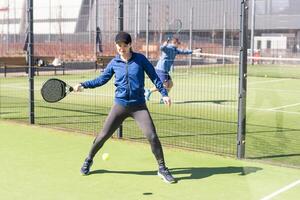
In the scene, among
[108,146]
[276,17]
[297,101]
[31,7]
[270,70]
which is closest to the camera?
[108,146]

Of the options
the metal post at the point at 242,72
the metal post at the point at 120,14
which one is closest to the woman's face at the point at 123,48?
the metal post at the point at 242,72

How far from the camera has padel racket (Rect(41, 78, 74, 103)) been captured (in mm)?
7172

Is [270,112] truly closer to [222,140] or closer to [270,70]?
[222,140]

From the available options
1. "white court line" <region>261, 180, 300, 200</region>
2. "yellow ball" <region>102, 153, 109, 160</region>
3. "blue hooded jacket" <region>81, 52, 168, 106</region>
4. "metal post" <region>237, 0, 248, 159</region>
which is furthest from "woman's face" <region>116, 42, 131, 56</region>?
"white court line" <region>261, 180, 300, 200</region>

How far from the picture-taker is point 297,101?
52.2 feet

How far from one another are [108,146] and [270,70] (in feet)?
77.9

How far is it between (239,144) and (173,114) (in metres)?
4.79

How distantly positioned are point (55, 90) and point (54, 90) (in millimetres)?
23

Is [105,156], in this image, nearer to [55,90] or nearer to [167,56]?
[55,90]

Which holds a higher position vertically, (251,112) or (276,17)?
(276,17)

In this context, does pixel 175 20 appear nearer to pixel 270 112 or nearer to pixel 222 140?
pixel 270 112

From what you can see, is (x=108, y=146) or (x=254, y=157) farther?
(x=108, y=146)

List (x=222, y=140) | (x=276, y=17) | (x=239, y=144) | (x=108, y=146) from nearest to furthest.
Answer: (x=239, y=144) → (x=108, y=146) → (x=222, y=140) → (x=276, y=17)

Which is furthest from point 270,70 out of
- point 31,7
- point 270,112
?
point 31,7
